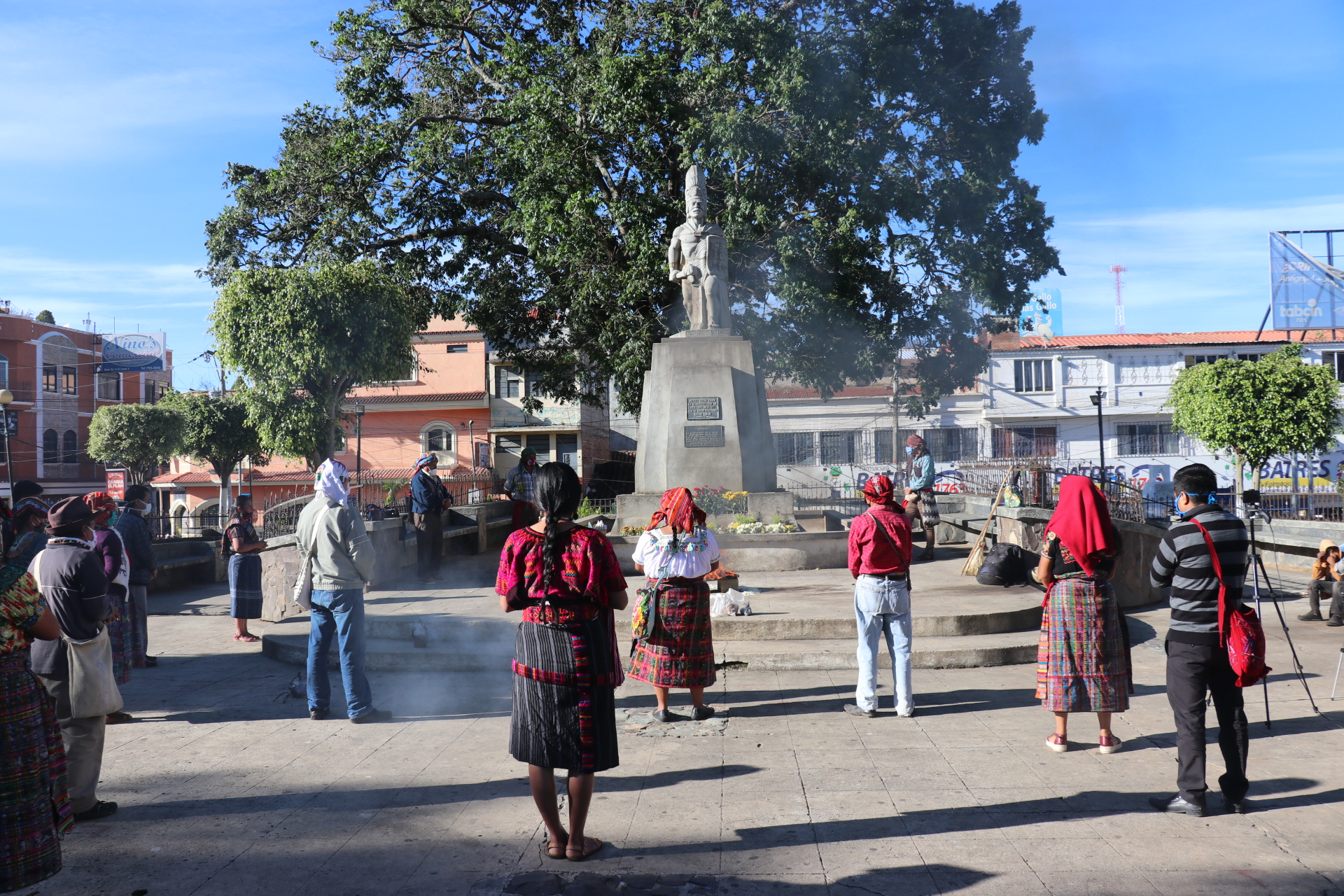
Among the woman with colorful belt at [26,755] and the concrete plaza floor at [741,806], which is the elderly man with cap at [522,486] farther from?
the woman with colorful belt at [26,755]

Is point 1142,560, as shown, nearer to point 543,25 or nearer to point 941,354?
point 941,354

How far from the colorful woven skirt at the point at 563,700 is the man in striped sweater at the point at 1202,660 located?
9.53 feet

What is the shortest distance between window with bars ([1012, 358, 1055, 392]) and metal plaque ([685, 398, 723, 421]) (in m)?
33.4

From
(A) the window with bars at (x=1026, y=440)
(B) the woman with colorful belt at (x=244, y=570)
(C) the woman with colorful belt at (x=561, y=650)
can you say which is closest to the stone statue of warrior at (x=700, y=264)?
(B) the woman with colorful belt at (x=244, y=570)

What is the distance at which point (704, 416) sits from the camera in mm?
14398

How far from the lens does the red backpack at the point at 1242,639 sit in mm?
4590

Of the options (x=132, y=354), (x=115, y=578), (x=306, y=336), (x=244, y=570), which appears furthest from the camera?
(x=132, y=354)

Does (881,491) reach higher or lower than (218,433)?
lower

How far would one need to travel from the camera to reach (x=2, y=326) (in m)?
46.0

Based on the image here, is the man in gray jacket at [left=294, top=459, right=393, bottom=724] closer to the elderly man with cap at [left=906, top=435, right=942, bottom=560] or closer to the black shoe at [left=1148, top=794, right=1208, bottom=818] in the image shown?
the black shoe at [left=1148, top=794, right=1208, bottom=818]

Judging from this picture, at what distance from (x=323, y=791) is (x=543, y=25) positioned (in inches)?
736

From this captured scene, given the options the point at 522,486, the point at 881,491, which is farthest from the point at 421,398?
the point at 881,491

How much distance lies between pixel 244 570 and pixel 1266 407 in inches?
1291

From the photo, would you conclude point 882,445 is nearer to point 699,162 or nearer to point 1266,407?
point 1266,407
